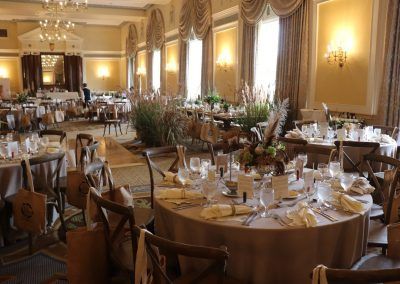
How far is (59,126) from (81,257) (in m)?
11.5

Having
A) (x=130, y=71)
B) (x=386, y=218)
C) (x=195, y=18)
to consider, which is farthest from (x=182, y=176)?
(x=130, y=71)

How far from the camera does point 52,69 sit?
19.5 metres

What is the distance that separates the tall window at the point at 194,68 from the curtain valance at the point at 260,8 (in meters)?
3.53

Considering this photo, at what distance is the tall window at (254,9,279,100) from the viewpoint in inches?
370

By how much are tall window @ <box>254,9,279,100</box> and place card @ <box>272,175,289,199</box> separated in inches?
279

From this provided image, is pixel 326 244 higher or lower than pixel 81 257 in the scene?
higher

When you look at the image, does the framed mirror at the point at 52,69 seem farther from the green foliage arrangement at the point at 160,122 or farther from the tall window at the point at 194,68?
the green foliage arrangement at the point at 160,122

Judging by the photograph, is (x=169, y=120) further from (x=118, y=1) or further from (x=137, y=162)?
(x=118, y=1)

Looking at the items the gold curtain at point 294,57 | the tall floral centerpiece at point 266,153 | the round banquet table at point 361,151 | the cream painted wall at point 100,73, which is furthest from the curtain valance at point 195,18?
the tall floral centerpiece at point 266,153

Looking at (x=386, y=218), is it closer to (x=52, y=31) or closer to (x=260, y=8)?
(x=260, y=8)

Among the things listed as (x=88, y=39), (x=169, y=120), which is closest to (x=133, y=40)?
(x=88, y=39)

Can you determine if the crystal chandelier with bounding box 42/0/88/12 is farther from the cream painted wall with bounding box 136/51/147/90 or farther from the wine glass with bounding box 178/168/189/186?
the wine glass with bounding box 178/168/189/186

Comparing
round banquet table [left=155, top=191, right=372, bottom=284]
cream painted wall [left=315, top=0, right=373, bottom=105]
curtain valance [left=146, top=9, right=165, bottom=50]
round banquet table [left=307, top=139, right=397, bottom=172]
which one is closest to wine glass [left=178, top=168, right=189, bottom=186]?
round banquet table [left=155, top=191, right=372, bottom=284]

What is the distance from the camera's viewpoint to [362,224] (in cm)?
234
